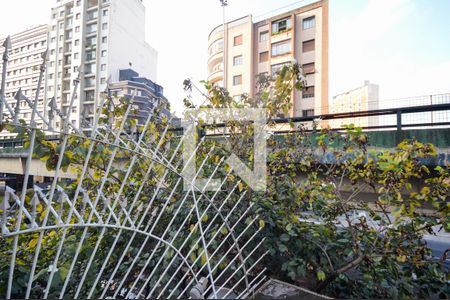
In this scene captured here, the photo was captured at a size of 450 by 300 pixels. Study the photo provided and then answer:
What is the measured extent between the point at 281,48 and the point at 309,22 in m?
3.55

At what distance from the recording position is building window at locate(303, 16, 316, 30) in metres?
25.6

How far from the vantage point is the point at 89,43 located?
39.7 metres

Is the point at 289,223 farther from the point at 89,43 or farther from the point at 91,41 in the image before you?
the point at 91,41

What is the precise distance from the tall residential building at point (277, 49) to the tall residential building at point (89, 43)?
17.0m

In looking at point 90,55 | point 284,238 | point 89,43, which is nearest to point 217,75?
point 90,55

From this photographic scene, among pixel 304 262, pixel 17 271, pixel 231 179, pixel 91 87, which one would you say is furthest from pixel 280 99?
pixel 91 87

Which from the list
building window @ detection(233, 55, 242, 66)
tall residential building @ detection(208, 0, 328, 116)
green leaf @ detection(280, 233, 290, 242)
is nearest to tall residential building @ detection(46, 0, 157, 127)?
tall residential building @ detection(208, 0, 328, 116)

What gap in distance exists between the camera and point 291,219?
2.45m

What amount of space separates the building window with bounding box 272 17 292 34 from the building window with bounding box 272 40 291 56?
141 centimetres

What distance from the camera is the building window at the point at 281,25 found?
87.5 feet

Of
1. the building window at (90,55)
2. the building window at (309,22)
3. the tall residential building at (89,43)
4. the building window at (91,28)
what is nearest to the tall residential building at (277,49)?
the building window at (309,22)

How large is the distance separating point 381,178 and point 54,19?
53679mm

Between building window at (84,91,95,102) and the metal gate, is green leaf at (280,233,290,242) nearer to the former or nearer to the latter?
the metal gate

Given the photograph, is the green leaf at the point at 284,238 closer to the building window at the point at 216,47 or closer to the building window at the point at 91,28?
the building window at the point at 216,47
